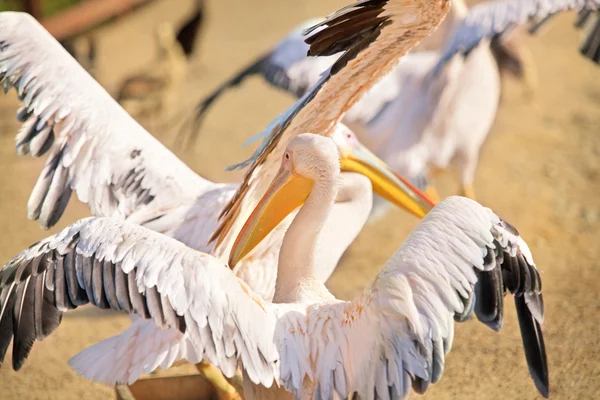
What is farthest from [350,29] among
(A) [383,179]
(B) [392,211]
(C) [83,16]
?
(C) [83,16]

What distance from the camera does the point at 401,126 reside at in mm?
5102

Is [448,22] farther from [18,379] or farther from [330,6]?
[330,6]

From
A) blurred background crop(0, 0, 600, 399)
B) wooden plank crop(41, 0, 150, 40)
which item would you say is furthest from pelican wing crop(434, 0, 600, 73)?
wooden plank crop(41, 0, 150, 40)

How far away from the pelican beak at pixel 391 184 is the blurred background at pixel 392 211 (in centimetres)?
70

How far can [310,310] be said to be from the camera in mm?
2998

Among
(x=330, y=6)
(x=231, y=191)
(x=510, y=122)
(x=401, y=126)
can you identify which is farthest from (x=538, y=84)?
(x=231, y=191)

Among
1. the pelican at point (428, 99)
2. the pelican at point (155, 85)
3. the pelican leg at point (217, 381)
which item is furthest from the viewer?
the pelican at point (155, 85)

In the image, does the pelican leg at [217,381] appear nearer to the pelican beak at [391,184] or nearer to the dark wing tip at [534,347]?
the pelican beak at [391,184]

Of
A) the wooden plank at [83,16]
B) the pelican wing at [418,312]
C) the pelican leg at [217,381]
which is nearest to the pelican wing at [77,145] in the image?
the pelican leg at [217,381]

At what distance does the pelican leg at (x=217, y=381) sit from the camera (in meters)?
3.56

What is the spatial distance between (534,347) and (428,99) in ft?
7.75

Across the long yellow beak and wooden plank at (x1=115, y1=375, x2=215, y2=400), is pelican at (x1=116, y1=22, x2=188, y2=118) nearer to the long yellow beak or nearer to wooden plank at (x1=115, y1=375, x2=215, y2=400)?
wooden plank at (x1=115, y1=375, x2=215, y2=400)

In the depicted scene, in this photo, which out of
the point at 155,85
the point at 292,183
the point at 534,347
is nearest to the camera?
the point at 534,347

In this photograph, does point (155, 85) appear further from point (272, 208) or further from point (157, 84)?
point (272, 208)
